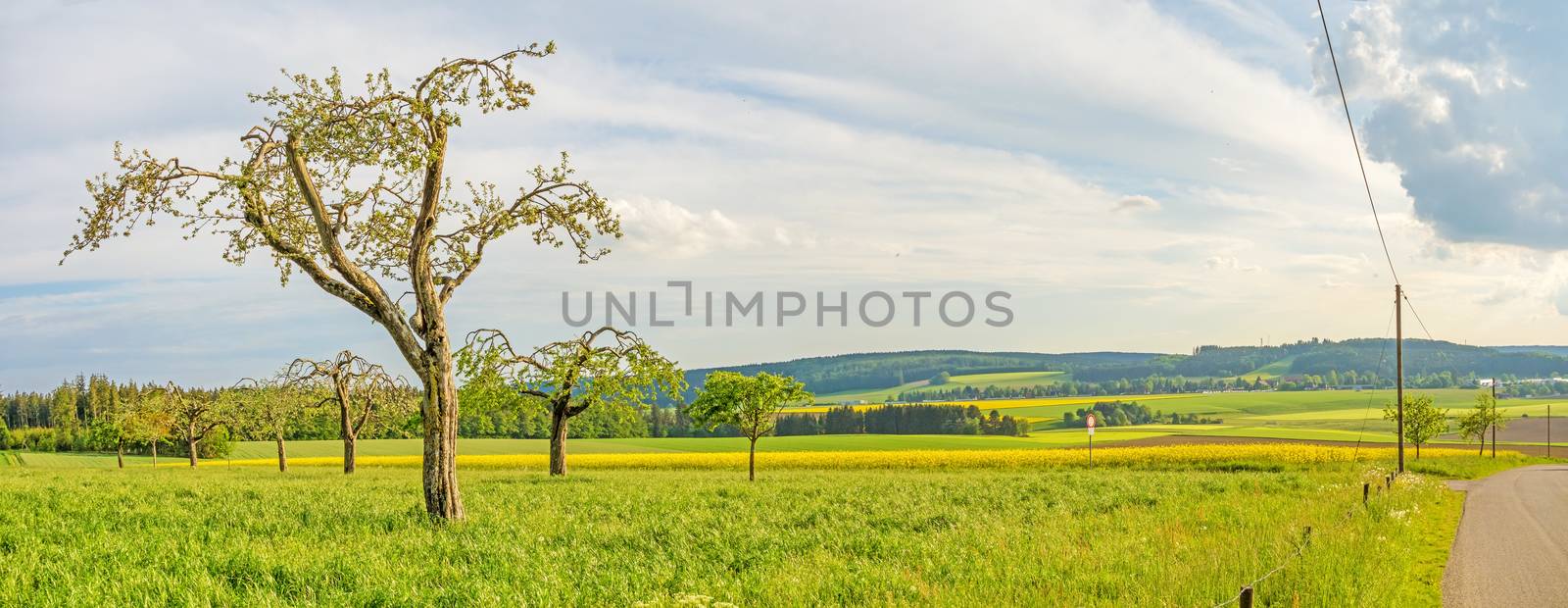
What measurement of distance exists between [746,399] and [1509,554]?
27050 mm

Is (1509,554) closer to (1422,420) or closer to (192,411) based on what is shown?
(1422,420)

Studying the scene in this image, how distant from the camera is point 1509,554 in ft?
60.6

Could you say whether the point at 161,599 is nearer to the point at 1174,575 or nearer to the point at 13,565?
the point at 13,565

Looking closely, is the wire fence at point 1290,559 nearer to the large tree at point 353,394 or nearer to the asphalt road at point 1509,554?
the asphalt road at point 1509,554

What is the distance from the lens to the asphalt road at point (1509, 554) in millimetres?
14172

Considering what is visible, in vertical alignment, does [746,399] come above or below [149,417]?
above

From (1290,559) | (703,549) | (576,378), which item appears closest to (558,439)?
(576,378)

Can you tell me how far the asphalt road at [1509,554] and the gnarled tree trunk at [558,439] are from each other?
30.2 m

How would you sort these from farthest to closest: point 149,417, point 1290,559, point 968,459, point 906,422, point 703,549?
point 906,422
point 149,417
point 968,459
point 703,549
point 1290,559

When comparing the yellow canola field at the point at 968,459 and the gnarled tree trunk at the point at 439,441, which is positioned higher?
the gnarled tree trunk at the point at 439,441

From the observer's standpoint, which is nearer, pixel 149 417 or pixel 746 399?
pixel 746 399

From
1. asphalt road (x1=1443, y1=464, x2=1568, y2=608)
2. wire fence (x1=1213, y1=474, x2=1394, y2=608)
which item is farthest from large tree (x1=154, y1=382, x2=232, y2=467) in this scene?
asphalt road (x1=1443, y1=464, x2=1568, y2=608)

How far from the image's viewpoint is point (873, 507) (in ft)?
67.0

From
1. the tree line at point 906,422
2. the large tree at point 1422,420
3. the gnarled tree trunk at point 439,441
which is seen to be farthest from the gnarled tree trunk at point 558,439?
the tree line at point 906,422
